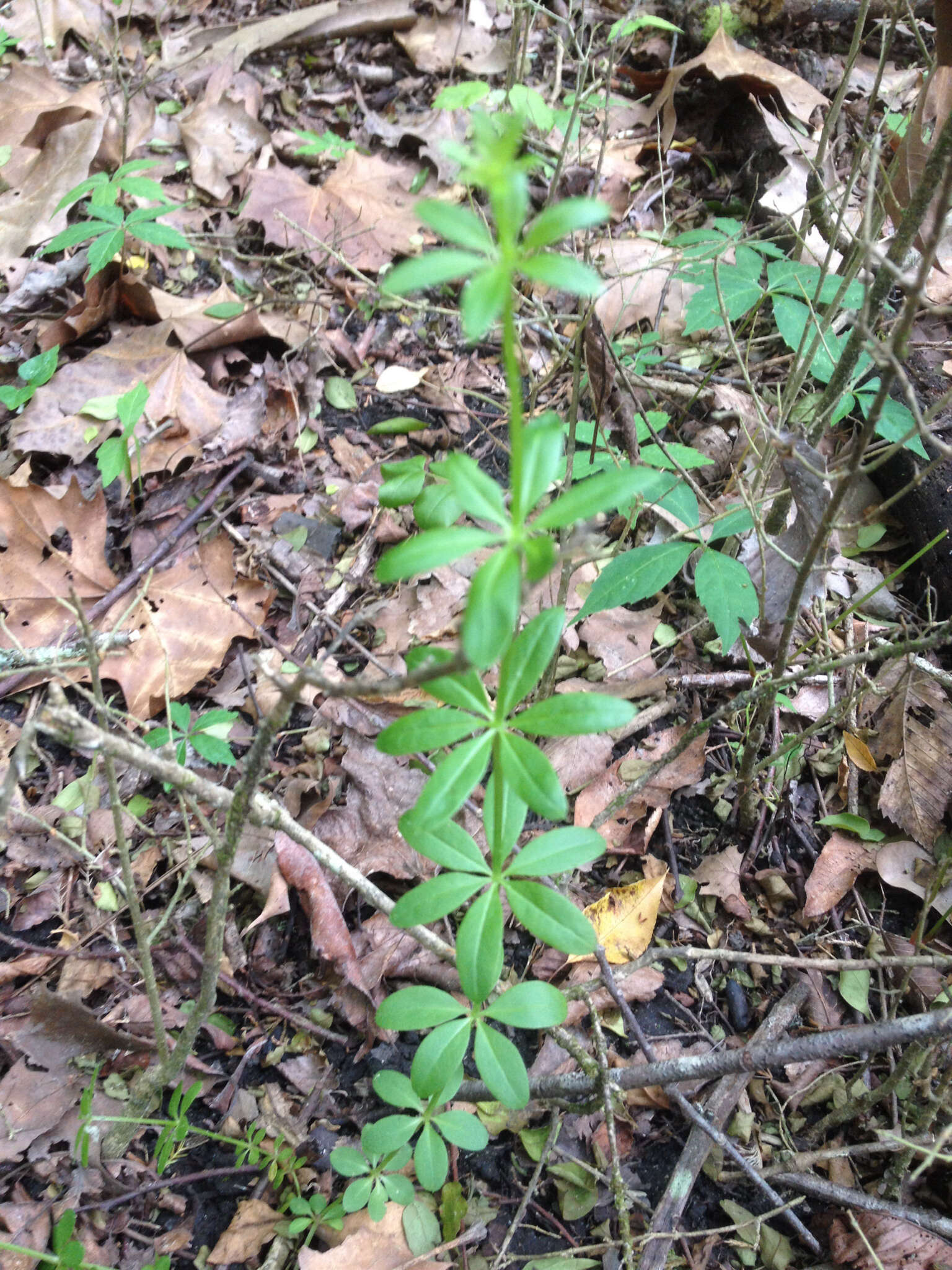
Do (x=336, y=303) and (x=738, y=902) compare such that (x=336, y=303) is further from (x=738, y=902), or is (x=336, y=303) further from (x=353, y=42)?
(x=738, y=902)

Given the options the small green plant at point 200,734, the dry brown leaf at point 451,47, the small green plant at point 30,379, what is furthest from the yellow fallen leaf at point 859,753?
the dry brown leaf at point 451,47

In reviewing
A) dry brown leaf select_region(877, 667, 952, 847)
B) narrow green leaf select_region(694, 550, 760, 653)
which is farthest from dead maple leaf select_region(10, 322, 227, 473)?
dry brown leaf select_region(877, 667, 952, 847)

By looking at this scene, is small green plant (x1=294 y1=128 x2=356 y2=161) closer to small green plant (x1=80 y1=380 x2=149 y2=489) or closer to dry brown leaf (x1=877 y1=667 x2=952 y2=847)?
small green plant (x1=80 y1=380 x2=149 y2=489)

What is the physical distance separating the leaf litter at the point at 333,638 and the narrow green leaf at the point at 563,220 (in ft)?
1.85

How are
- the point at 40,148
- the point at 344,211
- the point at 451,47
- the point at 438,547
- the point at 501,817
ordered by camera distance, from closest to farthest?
the point at 438,547, the point at 501,817, the point at 344,211, the point at 40,148, the point at 451,47

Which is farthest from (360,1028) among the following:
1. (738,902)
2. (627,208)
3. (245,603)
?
(627,208)

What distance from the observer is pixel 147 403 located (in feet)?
10.0

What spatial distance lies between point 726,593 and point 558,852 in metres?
0.87

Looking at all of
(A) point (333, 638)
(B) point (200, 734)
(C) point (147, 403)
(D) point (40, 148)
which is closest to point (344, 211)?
(C) point (147, 403)

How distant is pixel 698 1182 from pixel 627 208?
146 inches

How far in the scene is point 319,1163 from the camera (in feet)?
6.07

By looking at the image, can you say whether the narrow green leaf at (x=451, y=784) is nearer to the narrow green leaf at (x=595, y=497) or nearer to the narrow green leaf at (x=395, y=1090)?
the narrow green leaf at (x=595, y=497)

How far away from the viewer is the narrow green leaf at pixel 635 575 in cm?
198

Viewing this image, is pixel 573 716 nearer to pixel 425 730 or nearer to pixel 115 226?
pixel 425 730
